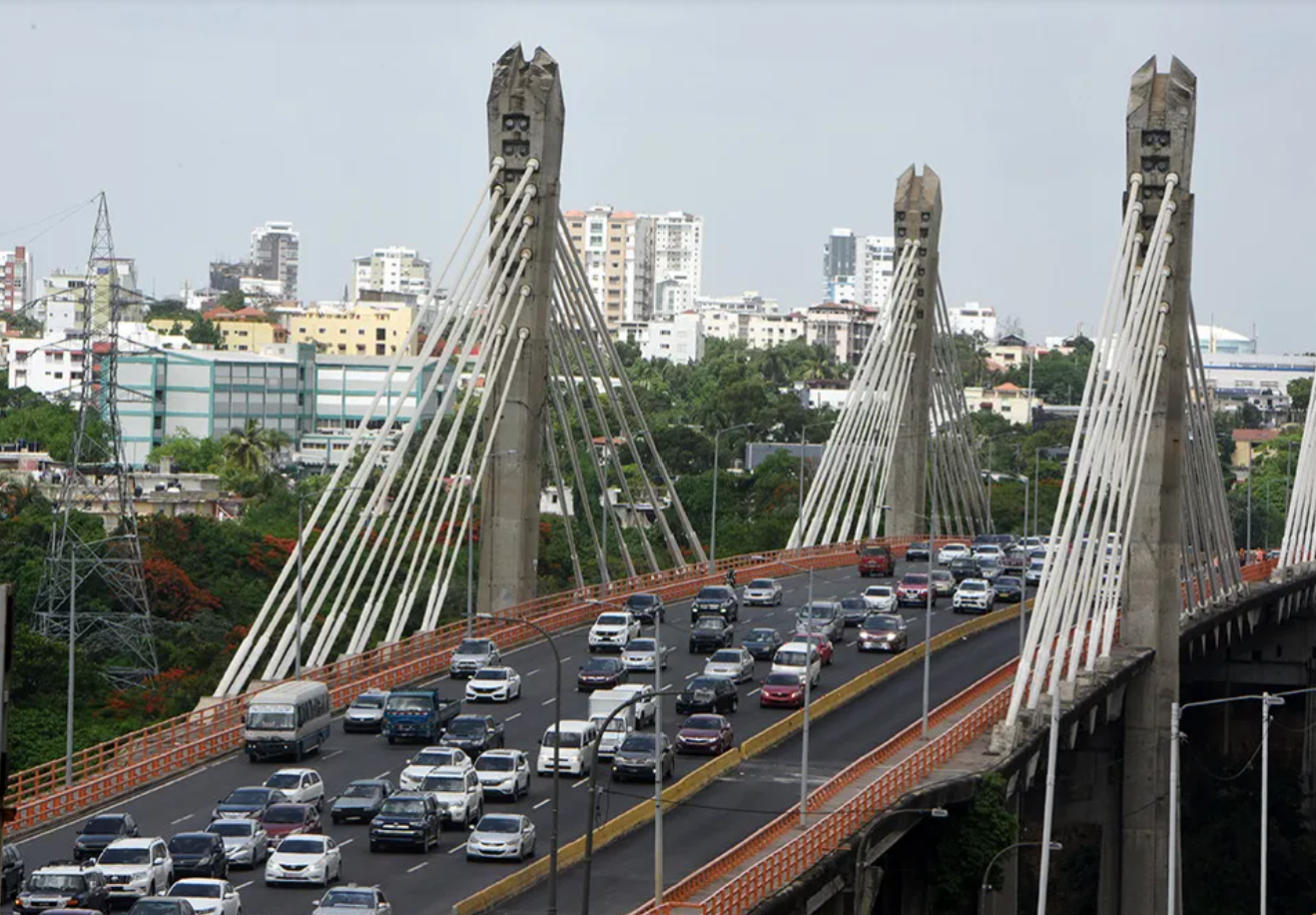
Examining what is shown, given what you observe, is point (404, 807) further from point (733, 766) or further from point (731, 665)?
point (731, 665)

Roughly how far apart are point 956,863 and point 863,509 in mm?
56787

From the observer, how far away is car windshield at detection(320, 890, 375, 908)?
42719 mm

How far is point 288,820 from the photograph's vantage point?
5075 centimetres

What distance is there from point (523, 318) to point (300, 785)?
32.6 meters

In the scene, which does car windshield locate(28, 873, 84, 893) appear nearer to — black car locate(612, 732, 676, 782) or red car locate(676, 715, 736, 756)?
black car locate(612, 732, 676, 782)

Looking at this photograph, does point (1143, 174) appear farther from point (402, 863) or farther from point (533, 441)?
point (402, 863)

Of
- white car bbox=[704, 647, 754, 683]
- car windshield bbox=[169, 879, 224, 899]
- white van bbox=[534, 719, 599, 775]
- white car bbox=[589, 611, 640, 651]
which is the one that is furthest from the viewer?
white car bbox=[589, 611, 640, 651]

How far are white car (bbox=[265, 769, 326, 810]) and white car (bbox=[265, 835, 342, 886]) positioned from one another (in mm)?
→ 5388

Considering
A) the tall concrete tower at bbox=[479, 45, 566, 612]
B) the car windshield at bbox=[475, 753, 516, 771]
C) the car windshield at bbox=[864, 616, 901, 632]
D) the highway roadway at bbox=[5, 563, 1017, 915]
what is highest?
the tall concrete tower at bbox=[479, 45, 566, 612]

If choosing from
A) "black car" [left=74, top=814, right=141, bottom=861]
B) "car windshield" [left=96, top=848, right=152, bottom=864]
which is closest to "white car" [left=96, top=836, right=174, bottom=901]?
"car windshield" [left=96, top=848, right=152, bottom=864]

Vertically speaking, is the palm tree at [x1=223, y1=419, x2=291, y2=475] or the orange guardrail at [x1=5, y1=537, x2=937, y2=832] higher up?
the palm tree at [x1=223, y1=419, x2=291, y2=475]

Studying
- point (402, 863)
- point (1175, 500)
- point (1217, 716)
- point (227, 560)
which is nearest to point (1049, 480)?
point (1217, 716)

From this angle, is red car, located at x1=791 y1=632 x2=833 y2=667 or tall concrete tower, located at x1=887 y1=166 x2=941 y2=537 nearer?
red car, located at x1=791 y1=632 x2=833 y2=667

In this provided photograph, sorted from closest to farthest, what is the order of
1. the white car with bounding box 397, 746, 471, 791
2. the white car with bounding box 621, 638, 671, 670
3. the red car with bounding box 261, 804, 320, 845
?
the red car with bounding box 261, 804, 320, 845 → the white car with bounding box 397, 746, 471, 791 → the white car with bounding box 621, 638, 671, 670
